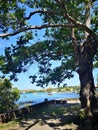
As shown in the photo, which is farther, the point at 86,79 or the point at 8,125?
the point at 86,79

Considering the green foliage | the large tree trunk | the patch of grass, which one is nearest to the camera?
the patch of grass

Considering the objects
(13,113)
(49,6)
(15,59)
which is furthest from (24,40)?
(13,113)

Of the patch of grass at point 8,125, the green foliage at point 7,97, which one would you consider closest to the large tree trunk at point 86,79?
the patch of grass at point 8,125

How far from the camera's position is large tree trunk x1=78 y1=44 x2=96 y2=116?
2167 cm

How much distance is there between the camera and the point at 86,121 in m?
19.4

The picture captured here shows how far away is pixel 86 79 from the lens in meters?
22.6

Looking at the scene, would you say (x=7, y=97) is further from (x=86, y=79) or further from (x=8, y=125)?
(x=8, y=125)

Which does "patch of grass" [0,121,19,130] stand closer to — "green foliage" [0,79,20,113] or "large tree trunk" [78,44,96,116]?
"large tree trunk" [78,44,96,116]

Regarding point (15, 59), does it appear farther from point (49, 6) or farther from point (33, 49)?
point (49, 6)

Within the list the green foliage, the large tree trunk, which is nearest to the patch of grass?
the large tree trunk

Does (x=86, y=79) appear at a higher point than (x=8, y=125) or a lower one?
higher

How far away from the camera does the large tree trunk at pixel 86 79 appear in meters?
21.7

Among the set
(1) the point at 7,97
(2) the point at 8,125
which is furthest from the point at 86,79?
(1) the point at 7,97

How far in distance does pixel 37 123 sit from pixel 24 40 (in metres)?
9.51
